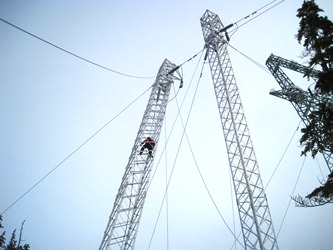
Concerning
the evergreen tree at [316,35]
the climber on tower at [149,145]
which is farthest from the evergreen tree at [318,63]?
the climber on tower at [149,145]

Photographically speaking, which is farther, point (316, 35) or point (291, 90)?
point (291, 90)

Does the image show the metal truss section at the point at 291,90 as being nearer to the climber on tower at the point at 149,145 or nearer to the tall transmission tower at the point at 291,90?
the tall transmission tower at the point at 291,90

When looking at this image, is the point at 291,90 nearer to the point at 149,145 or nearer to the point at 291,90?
the point at 291,90

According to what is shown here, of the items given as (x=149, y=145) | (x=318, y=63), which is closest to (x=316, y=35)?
(x=318, y=63)

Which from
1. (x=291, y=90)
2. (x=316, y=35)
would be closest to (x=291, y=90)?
(x=291, y=90)

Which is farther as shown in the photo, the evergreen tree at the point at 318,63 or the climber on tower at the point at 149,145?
the climber on tower at the point at 149,145

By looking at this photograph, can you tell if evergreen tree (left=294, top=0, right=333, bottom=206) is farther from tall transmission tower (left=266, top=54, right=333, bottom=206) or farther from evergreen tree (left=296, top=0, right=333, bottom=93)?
tall transmission tower (left=266, top=54, right=333, bottom=206)

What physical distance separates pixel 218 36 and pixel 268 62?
819 centimetres

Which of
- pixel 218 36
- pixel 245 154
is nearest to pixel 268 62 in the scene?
pixel 218 36

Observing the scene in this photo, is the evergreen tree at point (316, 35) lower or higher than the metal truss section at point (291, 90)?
lower

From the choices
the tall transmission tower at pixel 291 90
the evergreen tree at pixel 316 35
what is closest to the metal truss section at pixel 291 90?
the tall transmission tower at pixel 291 90

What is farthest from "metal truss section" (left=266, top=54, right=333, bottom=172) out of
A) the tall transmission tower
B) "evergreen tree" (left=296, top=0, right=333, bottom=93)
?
"evergreen tree" (left=296, top=0, right=333, bottom=93)

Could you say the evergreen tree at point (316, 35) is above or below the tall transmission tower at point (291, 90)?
below

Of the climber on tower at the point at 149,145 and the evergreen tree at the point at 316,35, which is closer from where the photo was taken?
the evergreen tree at the point at 316,35
